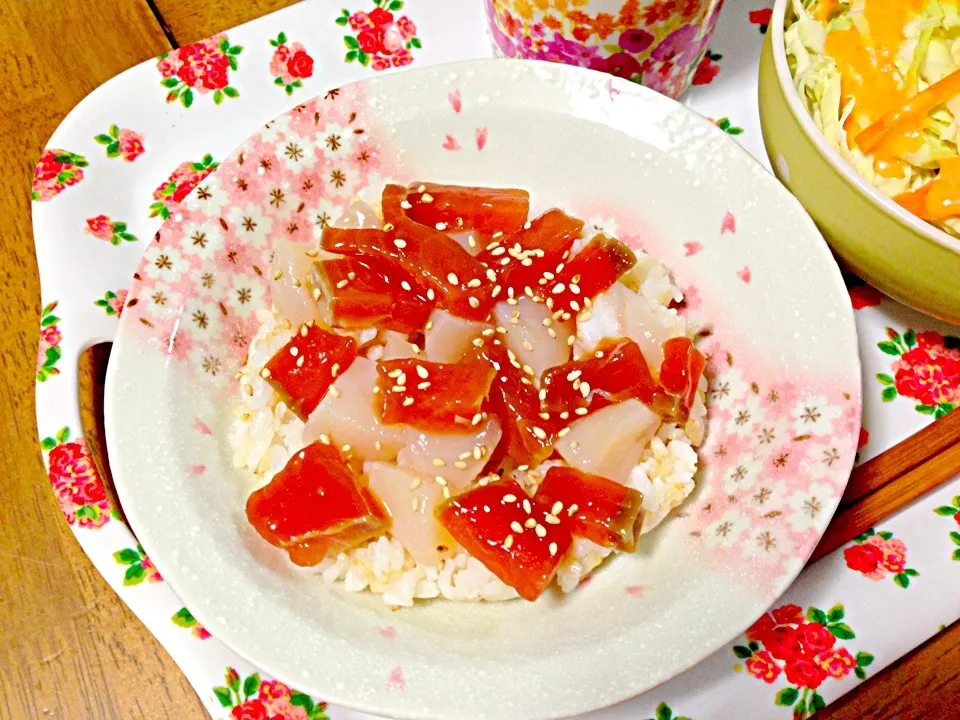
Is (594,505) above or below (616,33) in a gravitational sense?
below

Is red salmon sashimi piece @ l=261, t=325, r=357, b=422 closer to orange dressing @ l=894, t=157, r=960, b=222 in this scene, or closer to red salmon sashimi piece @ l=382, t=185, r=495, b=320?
red salmon sashimi piece @ l=382, t=185, r=495, b=320

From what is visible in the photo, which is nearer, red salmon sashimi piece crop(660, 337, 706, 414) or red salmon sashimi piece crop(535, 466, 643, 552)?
red salmon sashimi piece crop(535, 466, 643, 552)

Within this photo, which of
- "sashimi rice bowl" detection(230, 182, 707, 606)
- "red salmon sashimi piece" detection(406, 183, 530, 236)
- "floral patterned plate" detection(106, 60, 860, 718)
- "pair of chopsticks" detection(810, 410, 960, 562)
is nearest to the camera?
"floral patterned plate" detection(106, 60, 860, 718)

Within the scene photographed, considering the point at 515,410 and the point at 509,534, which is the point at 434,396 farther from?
the point at 509,534

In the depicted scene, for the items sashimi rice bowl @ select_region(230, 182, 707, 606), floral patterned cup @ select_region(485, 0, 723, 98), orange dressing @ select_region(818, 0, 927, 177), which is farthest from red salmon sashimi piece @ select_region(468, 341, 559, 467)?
orange dressing @ select_region(818, 0, 927, 177)

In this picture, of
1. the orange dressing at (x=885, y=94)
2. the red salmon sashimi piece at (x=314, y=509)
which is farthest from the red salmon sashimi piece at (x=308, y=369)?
the orange dressing at (x=885, y=94)

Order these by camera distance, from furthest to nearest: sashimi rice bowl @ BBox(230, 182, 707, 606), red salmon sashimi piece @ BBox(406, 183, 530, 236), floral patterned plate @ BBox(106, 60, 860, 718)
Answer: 1. red salmon sashimi piece @ BBox(406, 183, 530, 236)
2. sashimi rice bowl @ BBox(230, 182, 707, 606)
3. floral patterned plate @ BBox(106, 60, 860, 718)

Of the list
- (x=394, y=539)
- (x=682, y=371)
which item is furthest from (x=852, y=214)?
(x=394, y=539)

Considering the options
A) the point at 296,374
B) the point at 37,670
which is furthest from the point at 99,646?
the point at 296,374
